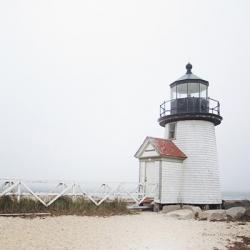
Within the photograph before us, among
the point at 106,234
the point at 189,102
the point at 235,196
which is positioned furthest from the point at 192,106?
the point at 235,196

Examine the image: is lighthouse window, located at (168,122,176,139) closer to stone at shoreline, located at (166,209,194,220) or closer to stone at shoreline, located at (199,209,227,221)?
stone at shoreline, located at (166,209,194,220)

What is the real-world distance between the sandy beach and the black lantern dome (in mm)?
8046

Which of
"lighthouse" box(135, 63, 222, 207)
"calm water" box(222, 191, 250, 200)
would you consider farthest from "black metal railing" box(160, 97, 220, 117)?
"calm water" box(222, 191, 250, 200)

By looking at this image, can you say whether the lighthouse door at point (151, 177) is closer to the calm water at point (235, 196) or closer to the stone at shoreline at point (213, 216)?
the stone at shoreline at point (213, 216)

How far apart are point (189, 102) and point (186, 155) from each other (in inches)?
122

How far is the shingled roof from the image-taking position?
58.3 feet

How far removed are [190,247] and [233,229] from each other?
13.1 feet

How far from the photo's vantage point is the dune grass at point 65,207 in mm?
12509

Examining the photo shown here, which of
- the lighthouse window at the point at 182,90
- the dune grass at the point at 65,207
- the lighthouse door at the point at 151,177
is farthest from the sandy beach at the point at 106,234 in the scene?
the lighthouse window at the point at 182,90

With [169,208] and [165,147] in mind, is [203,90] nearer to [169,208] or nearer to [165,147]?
[165,147]

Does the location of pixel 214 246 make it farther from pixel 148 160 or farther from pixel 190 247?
pixel 148 160

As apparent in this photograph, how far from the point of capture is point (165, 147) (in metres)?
18.3

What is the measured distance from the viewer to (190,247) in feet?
26.2

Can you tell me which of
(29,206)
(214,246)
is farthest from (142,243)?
(29,206)
